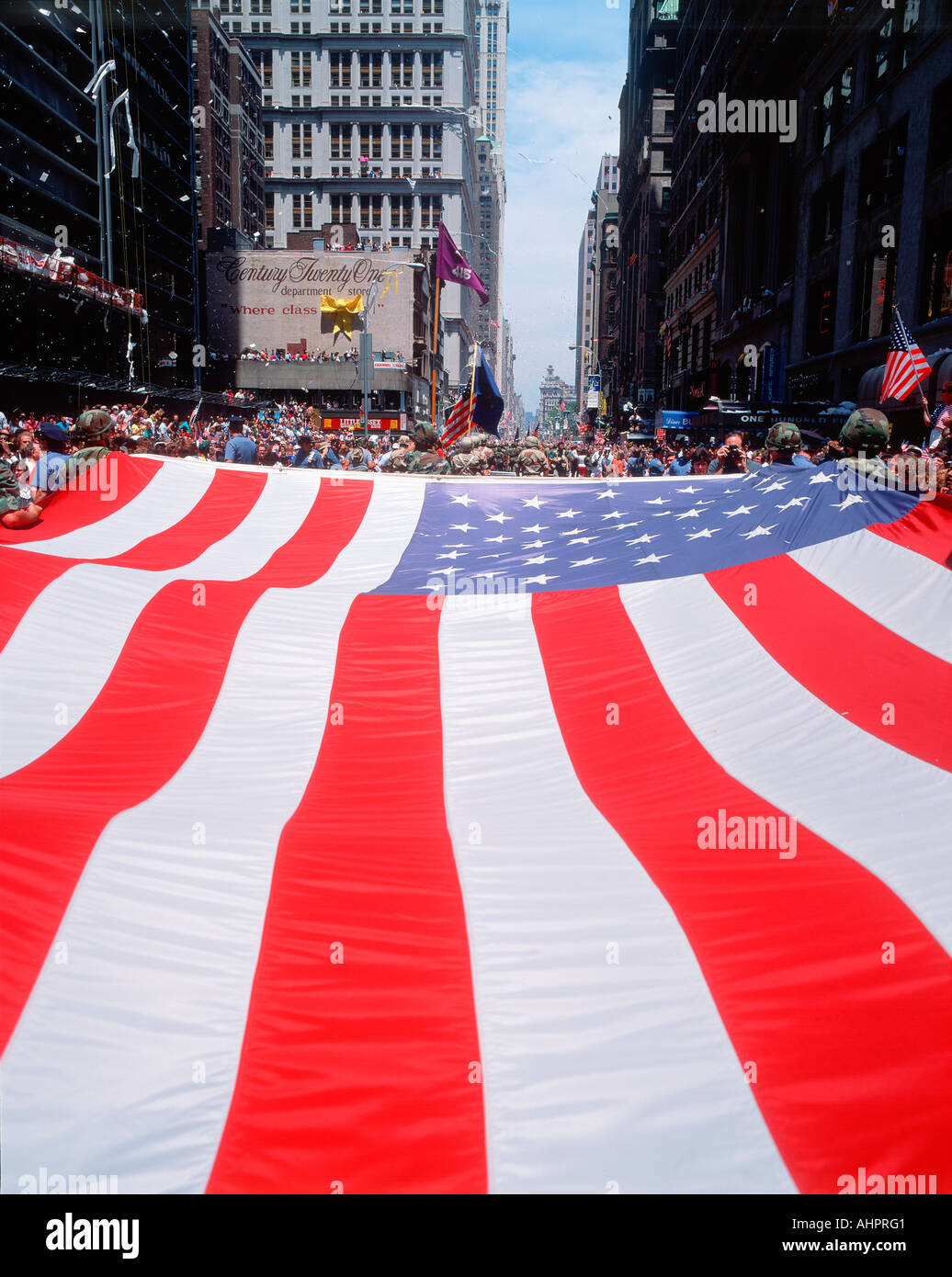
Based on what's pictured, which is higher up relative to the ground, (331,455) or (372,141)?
(372,141)

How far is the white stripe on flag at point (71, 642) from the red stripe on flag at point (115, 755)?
0.23 ft

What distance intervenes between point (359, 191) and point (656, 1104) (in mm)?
97930

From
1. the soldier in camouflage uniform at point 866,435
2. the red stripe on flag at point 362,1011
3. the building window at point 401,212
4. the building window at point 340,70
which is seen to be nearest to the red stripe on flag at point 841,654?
the soldier in camouflage uniform at point 866,435

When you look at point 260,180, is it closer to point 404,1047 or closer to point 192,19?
point 192,19

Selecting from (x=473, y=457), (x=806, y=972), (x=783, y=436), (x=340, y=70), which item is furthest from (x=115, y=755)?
(x=340, y=70)

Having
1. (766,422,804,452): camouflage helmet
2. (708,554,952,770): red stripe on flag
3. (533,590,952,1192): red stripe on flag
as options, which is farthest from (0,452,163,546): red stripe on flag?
(766,422,804,452): camouflage helmet

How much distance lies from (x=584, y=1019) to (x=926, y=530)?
3.72 meters

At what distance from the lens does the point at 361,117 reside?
293 ft

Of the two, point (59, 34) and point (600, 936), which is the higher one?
point (59, 34)

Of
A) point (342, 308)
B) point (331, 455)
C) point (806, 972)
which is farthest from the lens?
point (342, 308)

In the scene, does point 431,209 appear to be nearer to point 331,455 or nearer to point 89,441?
point 331,455

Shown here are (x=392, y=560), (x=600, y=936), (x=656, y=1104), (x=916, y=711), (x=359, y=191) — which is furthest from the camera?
(x=359, y=191)

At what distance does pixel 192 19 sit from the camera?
60.6 m
